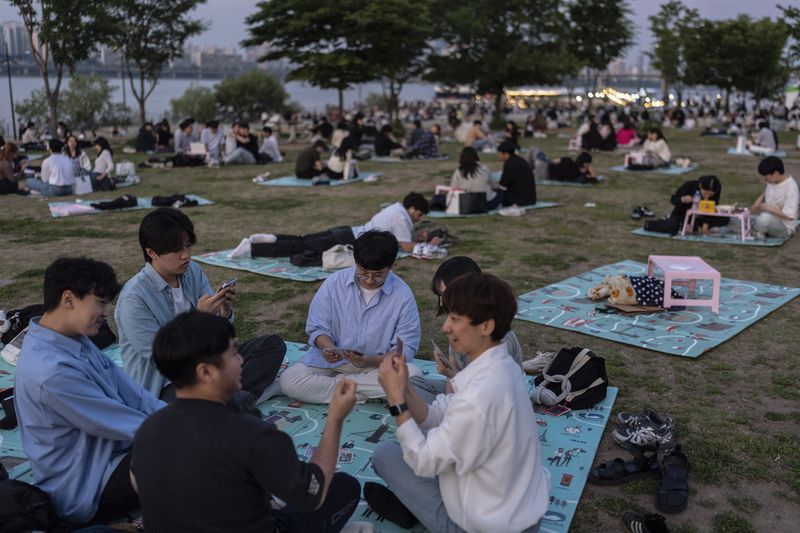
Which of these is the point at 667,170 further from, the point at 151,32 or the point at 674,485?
the point at 151,32

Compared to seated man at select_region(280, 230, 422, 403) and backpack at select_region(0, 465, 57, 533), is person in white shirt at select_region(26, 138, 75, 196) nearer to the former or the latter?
seated man at select_region(280, 230, 422, 403)

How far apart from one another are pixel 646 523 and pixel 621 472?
21.0 inches

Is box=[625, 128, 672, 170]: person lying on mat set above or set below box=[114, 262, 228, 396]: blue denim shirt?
above

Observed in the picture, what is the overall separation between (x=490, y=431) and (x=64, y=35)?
24120 millimetres

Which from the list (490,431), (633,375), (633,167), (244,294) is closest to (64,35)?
(633,167)

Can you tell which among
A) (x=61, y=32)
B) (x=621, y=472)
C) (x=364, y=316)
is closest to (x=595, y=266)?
(x=364, y=316)

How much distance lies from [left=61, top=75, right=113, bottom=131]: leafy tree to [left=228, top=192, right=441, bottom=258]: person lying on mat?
27.7m

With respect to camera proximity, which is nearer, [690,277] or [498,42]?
[690,277]

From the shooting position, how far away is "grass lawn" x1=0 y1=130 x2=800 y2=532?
397 cm

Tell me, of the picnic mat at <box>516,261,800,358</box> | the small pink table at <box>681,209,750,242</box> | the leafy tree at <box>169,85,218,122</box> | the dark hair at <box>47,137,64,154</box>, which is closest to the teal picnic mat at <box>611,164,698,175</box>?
the small pink table at <box>681,209,750,242</box>

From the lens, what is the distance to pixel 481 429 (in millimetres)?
2750

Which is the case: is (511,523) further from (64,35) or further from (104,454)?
(64,35)

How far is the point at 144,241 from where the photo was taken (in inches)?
167

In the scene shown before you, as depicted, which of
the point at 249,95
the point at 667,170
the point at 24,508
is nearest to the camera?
the point at 24,508
